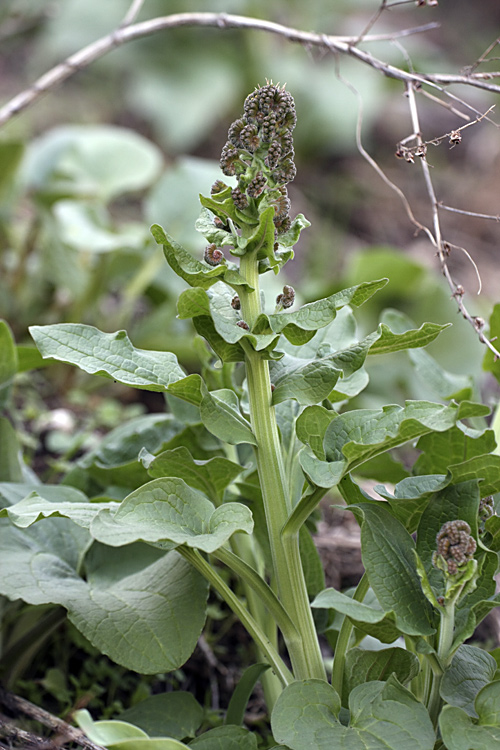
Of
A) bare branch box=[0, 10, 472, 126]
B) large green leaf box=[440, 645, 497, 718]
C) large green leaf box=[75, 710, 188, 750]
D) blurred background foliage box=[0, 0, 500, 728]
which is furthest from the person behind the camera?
blurred background foliage box=[0, 0, 500, 728]

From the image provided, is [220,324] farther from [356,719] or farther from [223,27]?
[223,27]

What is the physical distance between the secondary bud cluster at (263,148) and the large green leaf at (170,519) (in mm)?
247

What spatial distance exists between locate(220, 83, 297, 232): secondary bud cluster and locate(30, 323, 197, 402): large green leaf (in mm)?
160

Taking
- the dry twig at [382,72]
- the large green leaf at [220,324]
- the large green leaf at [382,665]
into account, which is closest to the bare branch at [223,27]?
the dry twig at [382,72]

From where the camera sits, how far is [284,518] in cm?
61

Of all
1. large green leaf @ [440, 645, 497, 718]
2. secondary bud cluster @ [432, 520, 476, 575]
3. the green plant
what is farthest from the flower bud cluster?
large green leaf @ [440, 645, 497, 718]

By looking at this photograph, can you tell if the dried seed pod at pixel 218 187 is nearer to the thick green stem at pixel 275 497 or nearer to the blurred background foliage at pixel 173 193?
the thick green stem at pixel 275 497

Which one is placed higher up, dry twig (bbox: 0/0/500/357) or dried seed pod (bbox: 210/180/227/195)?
dry twig (bbox: 0/0/500/357)

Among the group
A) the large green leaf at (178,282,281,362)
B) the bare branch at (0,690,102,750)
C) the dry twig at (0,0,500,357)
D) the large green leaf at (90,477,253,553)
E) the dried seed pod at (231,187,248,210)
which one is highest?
the dry twig at (0,0,500,357)

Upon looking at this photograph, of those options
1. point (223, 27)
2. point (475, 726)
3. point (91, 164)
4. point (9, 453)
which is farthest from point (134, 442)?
point (91, 164)

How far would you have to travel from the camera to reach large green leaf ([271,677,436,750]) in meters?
0.50

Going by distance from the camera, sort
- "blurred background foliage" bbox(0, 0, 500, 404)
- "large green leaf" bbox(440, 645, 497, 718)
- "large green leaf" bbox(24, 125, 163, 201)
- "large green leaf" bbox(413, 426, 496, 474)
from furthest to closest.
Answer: "large green leaf" bbox(24, 125, 163, 201), "blurred background foliage" bbox(0, 0, 500, 404), "large green leaf" bbox(413, 426, 496, 474), "large green leaf" bbox(440, 645, 497, 718)

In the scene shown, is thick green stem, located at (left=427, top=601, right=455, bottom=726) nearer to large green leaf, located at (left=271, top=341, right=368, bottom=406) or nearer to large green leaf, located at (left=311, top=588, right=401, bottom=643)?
large green leaf, located at (left=311, top=588, right=401, bottom=643)

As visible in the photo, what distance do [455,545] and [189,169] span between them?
1355 mm
